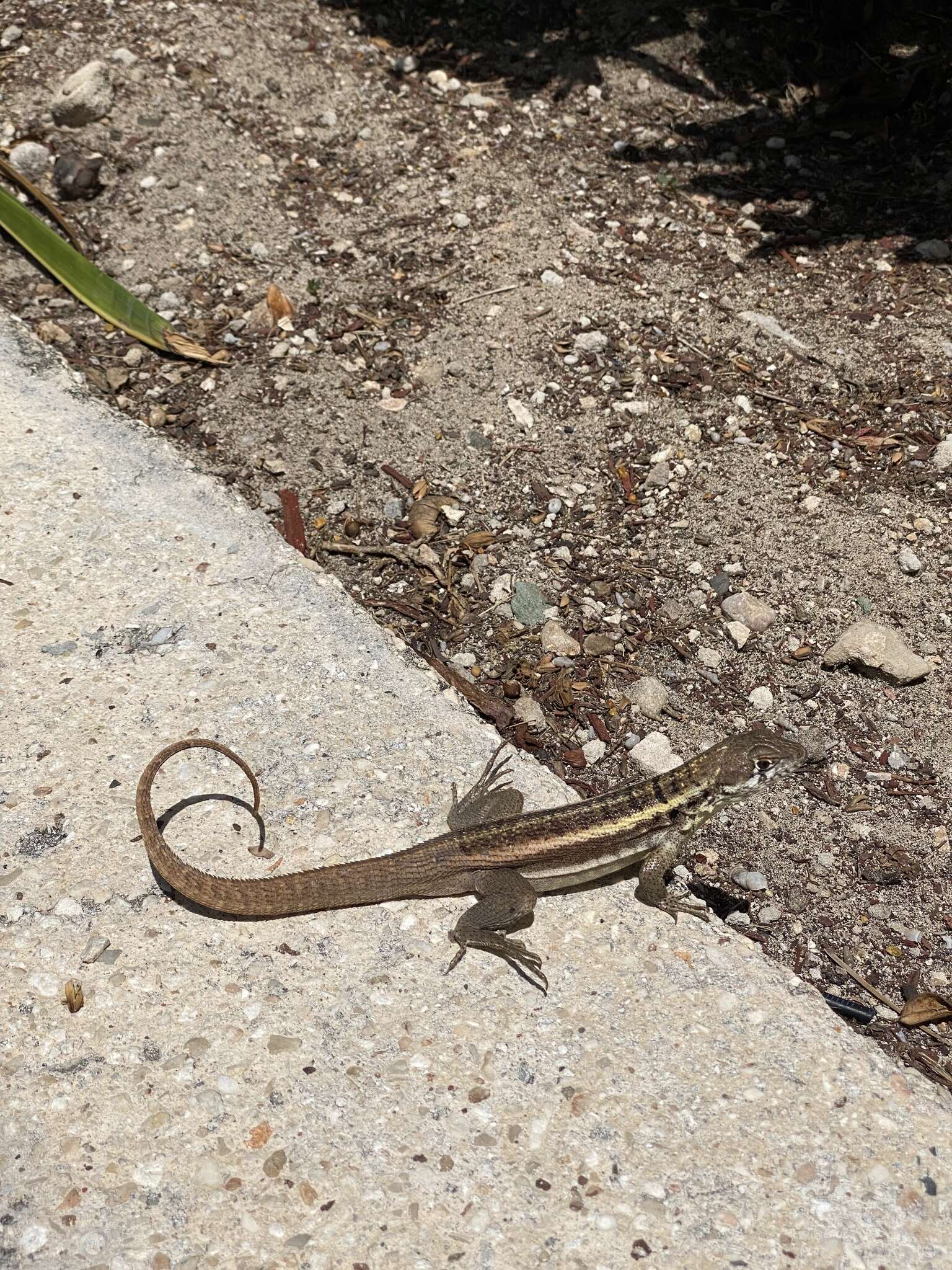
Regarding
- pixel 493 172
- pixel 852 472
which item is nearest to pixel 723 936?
pixel 852 472

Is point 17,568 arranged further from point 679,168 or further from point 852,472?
point 679,168

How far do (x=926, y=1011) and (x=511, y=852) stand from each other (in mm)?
1214

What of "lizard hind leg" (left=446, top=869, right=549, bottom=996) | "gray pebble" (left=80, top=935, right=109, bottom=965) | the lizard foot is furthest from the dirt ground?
"gray pebble" (left=80, top=935, right=109, bottom=965)

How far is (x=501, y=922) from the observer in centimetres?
292

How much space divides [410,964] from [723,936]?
844 millimetres

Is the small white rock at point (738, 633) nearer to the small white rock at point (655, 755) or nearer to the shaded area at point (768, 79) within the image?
the small white rock at point (655, 755)

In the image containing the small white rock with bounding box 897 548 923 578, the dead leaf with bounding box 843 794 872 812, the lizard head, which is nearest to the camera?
the lizard head

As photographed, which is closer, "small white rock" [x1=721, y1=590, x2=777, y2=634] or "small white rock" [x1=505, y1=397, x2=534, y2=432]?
"small white rock" [x1=721, y1=590, x2=777, y2=634]

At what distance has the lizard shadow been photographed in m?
2.90

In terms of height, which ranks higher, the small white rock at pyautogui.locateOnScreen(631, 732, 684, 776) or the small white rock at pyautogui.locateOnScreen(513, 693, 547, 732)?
the small white rock at pyautogui.locateOnScreen(513, 693, 547, 732)

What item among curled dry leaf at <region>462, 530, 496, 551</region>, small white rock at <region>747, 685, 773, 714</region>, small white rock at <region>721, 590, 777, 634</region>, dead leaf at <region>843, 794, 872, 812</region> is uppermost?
curled dry leaf at <region>462, 530, 496, 551</region>

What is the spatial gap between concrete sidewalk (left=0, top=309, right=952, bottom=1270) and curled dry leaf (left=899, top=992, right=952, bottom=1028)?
354mm

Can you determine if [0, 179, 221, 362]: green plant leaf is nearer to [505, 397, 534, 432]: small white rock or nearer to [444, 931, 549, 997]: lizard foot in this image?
[505, 397, 534, 432]: small white rock

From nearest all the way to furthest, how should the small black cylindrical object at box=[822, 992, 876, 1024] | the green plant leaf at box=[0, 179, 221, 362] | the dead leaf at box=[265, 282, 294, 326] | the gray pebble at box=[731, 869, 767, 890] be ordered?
the small black cylindrical object at box=[822, 992, 876, 1024], the gray pebble at box=[731, 869, 767, 890], the green plant leaf at box=[0, 179, 221, 362], the dead leaf at box=[265, 282, 294, 326]
